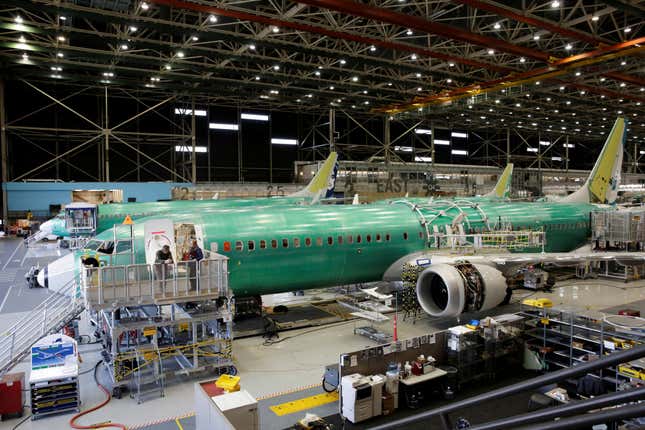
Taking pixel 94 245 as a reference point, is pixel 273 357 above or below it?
below

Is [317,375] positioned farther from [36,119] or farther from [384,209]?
[36,119]

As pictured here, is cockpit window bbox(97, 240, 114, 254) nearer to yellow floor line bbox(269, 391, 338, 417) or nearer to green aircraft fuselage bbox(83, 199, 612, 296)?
green aircraft fuselage bbox(83, 199, 612, 296)

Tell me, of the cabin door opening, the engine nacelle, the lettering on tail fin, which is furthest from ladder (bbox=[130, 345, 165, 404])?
the lettering on tail fin

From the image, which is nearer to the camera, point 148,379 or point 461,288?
point 148,379

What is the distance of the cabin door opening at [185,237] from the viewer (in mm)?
13586

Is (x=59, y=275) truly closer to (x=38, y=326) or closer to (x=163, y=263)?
(x=38, y=326)

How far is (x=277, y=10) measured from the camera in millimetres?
26906

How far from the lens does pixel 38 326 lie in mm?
12969

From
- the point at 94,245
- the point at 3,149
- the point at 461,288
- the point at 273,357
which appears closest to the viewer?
the point at 273,357

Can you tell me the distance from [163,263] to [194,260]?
32.0 inches

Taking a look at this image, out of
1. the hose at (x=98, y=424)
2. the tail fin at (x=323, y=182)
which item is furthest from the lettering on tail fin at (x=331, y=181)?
the hose at (x=98, y=424)

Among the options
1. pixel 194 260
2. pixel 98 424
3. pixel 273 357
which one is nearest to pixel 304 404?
pixel 273 357

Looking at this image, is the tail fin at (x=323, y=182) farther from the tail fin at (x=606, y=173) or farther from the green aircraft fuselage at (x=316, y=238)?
the tail fin at (x=606, y=173)

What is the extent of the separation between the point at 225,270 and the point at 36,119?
45.9 metres
